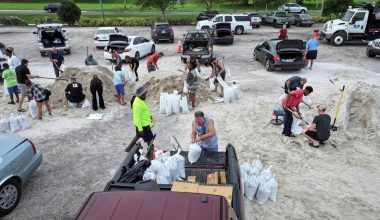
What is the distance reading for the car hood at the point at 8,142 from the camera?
5781mm

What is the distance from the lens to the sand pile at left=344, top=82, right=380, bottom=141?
8336mm

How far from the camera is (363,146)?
799cm

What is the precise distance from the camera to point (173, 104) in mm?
10250

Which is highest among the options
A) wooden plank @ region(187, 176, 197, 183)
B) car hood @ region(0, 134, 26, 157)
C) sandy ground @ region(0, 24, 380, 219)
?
car hood @ region(0, 134, 26, 157)

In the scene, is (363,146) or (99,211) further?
(363,146)

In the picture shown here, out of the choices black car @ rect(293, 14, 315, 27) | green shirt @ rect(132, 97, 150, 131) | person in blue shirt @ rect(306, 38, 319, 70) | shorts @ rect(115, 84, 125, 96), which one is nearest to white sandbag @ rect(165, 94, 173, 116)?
shorts @ rect(115, 84, 125, 96)

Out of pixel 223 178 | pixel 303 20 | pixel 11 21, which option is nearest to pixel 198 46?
pixel 223 178

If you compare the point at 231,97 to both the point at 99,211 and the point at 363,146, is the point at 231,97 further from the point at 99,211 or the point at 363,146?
the point at 99,211

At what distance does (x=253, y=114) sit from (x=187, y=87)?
235 centimetres

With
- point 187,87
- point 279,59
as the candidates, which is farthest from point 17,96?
point 279,59

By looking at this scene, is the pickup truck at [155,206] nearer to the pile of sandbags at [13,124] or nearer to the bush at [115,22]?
the pile of sandbags at [13,124]

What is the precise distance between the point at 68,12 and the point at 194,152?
100.0 ft

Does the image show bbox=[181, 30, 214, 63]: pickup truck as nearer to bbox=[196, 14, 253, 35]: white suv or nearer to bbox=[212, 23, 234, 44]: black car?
bbox=[212, 23, 234, 44]: black car

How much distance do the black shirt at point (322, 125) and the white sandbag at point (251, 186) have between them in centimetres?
269
